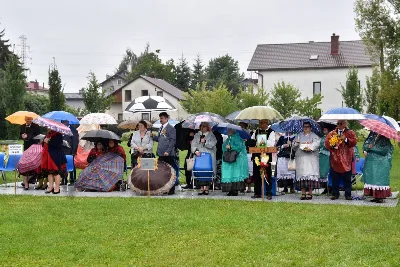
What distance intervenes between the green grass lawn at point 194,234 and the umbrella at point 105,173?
73.3 inches

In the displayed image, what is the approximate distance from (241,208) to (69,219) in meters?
3.14

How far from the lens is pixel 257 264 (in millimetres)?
7148

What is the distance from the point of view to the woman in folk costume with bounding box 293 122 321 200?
40.4 ft

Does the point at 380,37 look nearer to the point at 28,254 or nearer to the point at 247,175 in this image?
the point at 247,175

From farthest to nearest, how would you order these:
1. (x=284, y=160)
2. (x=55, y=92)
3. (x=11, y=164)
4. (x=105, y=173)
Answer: (x=55, y=92), (x=11, y=164), (x=105, y=173), (x=284, y=160)

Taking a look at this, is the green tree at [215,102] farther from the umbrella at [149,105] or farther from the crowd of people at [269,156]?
the crowd of people at [269,156]

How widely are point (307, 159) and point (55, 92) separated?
29582 mm

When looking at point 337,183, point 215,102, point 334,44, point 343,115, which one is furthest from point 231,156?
point 334,44

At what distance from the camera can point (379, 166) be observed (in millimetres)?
11938

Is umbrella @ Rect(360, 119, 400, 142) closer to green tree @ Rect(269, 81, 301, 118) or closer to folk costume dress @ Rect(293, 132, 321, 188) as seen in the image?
folk costume dress @ Rect(293, 132, 321, 188)

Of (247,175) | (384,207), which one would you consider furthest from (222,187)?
(384,207)

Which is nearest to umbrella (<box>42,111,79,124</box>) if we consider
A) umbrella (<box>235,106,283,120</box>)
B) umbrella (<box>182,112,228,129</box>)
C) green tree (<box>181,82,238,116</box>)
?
umbrella (<box>182,112,228,129</box>)

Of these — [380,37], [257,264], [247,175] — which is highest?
[380,37]

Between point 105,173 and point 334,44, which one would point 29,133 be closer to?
point 105,173
